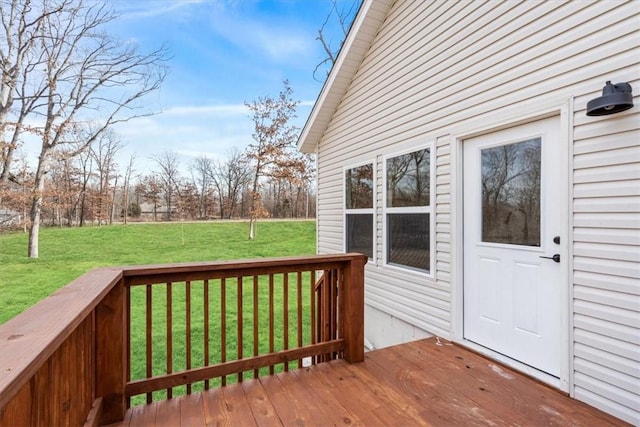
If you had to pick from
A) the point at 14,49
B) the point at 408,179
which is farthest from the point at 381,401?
the point at 14,49

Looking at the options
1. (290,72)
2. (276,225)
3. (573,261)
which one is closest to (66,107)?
(290,72)

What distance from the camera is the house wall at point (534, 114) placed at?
2033 mm

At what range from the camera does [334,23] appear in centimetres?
980

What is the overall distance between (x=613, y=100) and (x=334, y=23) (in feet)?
30.8

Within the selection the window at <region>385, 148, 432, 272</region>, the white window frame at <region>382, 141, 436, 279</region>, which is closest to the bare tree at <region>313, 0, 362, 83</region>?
the white window frame at <region>382, 141, 436, 279</region>

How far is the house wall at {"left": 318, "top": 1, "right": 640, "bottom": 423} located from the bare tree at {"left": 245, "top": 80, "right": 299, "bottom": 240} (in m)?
10.3

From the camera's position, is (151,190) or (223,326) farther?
(151,190)

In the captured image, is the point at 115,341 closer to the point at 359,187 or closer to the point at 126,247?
the point at 359,187

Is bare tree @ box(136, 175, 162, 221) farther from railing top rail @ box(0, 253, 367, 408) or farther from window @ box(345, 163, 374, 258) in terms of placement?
railing top rail @ box(0, 253, 367, 408)

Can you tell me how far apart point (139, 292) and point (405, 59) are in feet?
27.8

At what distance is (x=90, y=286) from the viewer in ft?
5.18

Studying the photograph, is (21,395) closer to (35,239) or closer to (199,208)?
(35,239)

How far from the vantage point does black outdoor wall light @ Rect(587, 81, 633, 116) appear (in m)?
1.92

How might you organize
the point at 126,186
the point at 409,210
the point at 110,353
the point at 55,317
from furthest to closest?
the point at 126,186
the point at 409,210
the point at 110,353
the point at 55,317
